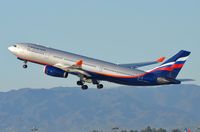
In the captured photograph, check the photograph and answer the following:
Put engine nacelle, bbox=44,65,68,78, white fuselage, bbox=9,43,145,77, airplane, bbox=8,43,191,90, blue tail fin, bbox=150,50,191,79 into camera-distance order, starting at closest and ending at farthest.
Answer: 1. blue tail fin, bbox=150,50,191,79
2. airplane, bbox=8,43,191,90
3. white fuselage, bbox=9,43,145,77
4. engine nacelle, bbox=44,65,68,78

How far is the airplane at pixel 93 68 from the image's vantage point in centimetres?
16250

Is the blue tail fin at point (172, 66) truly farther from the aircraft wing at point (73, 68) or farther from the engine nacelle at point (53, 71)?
the engine nacelle at point (53, 71)

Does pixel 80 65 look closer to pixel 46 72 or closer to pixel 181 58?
pixel 46 72

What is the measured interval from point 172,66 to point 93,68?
1805 cm

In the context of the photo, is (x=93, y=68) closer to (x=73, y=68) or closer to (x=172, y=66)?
(x=73, y=68)

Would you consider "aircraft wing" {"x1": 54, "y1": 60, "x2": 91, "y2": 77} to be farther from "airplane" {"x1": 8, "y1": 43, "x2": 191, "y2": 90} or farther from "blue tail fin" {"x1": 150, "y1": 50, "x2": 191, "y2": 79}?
"blue tail fin" {"x1": 150, "y1": 50, "x2": 191, "y2": 79}

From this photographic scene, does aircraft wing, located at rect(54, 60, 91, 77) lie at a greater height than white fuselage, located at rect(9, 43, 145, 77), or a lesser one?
lesser

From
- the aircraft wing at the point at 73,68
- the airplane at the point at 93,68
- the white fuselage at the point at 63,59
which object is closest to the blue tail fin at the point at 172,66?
the airplane at the point at 93,68

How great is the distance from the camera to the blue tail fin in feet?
531

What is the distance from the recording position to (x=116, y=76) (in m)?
166

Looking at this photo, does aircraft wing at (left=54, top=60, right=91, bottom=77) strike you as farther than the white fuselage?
Yes

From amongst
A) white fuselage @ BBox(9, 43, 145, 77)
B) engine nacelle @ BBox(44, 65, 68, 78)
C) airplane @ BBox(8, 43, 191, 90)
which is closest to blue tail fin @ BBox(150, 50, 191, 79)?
airplane @ BBox(8, 43, 191, 90)

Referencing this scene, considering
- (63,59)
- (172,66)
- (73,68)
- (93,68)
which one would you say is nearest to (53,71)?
(63,59)

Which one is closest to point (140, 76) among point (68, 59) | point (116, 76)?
point (116, 76)
